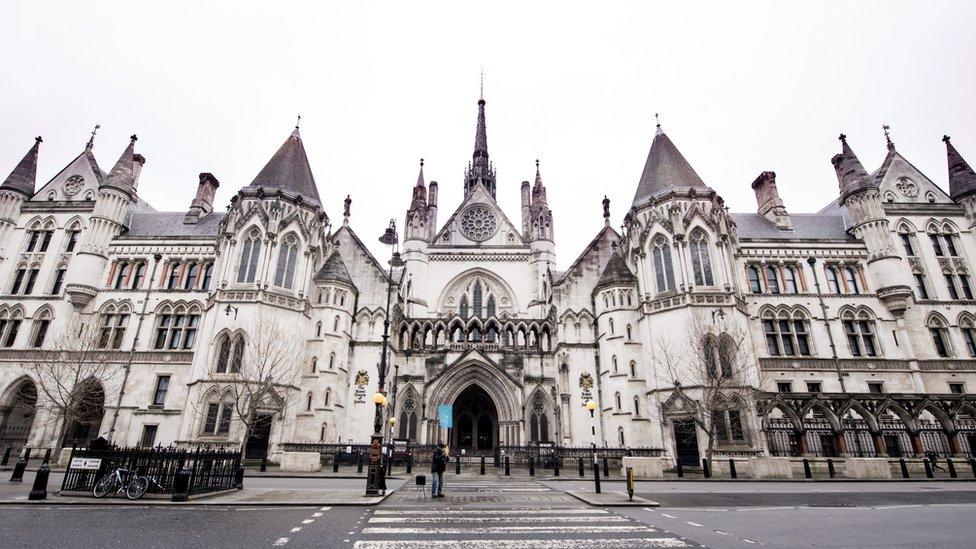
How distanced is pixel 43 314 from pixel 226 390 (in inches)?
590

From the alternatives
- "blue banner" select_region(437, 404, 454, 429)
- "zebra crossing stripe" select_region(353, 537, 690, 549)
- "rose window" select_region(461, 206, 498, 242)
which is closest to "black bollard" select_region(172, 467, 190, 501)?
"zebra crossing stripe" select_region(353, 537, 690, 549)

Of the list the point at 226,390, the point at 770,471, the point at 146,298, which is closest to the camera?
the point at 770,471

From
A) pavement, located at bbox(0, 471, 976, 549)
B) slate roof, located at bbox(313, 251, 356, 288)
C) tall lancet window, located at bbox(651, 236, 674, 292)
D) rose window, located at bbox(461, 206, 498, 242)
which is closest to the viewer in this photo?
pavement, located at bbox(0, 471, 976, 549)

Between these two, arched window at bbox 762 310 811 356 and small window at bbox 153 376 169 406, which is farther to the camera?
arched window at bbox 762 310 811 356

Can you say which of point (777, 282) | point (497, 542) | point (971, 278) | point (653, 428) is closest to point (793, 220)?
point (777, 282)

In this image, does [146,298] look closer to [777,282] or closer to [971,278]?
[777,282]

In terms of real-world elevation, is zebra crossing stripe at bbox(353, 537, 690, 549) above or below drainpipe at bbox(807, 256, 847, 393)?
below

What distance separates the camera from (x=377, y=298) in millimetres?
32406

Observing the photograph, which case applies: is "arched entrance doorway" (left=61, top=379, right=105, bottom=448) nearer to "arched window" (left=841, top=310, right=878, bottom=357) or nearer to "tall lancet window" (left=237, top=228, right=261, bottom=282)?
"tall lancet window" (left=237, top=228, right=261, bottom=282)

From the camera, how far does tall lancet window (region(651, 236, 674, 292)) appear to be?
28547mm

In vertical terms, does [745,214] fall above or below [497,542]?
above

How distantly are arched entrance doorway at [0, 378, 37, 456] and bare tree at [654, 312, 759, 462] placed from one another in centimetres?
3635

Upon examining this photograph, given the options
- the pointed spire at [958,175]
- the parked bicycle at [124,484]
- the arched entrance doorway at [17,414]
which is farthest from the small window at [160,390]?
the pointed spire at [958,175]

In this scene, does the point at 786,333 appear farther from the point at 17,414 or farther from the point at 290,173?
the point at 17,414
